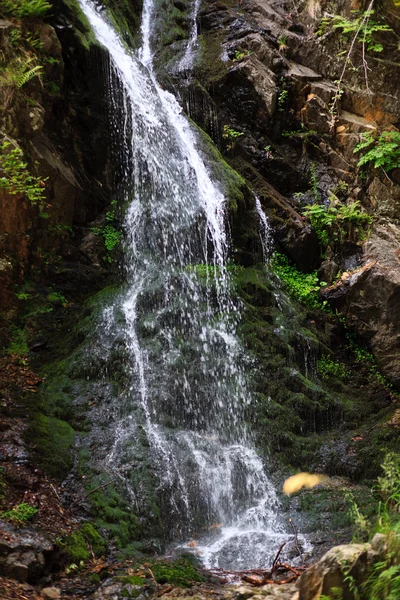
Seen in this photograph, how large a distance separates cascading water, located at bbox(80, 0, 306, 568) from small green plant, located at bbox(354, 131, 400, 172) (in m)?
4.25

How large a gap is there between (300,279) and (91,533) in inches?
284

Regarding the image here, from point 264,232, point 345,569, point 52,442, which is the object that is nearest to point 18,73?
point 264,232

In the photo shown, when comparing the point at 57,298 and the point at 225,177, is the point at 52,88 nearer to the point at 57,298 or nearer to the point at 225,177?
the point at 225,177

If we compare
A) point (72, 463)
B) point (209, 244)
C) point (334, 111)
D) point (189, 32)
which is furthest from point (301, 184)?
point (72, 463)

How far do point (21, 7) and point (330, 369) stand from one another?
8517 millimetres

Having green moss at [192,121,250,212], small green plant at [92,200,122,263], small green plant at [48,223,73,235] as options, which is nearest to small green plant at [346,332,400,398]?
green moss at [192,121,250,212]

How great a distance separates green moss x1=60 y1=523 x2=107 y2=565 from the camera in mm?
4844

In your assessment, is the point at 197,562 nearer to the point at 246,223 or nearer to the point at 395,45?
the point at 246,223

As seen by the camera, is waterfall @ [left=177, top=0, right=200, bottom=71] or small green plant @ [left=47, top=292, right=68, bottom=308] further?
waterfall @ [left=177, top=0, right=200, bottom=71]

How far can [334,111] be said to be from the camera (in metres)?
13.1

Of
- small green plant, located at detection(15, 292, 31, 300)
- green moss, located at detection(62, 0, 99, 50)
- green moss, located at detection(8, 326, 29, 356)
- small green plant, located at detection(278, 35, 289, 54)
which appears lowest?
green moss, located at detection(8, 326, 29, 356)

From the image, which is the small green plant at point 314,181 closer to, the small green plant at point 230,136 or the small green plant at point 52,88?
the small green plant at point 230,136

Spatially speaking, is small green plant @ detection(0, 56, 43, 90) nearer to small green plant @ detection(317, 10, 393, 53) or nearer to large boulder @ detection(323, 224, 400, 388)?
large boulder @ detection(323, 224, 400, 388)

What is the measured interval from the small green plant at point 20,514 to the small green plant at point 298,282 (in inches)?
270
